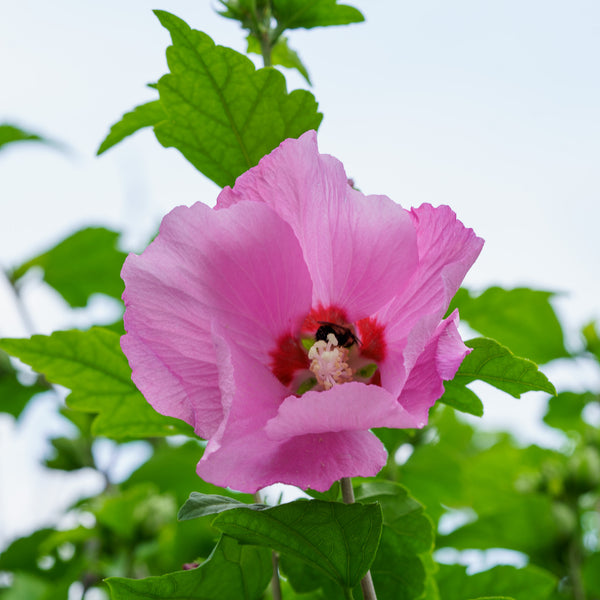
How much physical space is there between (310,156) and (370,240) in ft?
0.31

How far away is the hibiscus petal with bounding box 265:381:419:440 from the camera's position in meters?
0.57

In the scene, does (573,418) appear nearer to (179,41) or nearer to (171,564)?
(171,564)

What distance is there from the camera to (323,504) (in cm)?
70

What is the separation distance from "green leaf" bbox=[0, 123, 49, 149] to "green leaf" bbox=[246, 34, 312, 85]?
1128mm

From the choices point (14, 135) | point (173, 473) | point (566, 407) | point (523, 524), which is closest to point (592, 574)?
point (523, 524)

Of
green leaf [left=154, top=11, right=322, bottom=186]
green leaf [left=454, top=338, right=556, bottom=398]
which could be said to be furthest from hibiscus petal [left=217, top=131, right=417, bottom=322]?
green leaf [left=154, top=11, right=322, bottom=186]

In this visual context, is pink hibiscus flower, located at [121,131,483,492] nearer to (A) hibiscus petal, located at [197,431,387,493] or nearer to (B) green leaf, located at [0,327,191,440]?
(A) hibiscus petal, located at [197,431,387,493]

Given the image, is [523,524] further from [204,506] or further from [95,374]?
[204,506]

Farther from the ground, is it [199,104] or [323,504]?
[199,104]

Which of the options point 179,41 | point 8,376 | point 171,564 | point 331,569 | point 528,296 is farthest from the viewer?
point 8,376

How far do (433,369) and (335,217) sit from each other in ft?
0.55

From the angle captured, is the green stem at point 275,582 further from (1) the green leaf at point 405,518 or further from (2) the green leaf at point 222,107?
(2) the green leaf at point 222,107

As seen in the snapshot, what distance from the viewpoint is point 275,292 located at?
71 cm

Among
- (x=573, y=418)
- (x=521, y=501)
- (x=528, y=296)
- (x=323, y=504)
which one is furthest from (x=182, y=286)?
(x=573, y=418)
